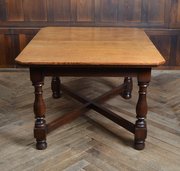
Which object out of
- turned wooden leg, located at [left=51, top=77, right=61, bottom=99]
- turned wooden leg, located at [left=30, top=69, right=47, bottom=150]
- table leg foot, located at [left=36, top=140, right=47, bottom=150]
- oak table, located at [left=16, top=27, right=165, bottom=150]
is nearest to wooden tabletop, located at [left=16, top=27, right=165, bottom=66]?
oak table, located at [left=16, top=27, right=165, bottom=150]

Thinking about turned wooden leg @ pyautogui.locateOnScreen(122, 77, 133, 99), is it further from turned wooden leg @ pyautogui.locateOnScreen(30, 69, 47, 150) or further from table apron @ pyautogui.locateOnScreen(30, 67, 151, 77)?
turned wooden leg @ pyautogui.locateOnScreen(30, 69, 47, 150)

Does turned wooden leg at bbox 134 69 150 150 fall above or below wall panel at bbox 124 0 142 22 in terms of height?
below

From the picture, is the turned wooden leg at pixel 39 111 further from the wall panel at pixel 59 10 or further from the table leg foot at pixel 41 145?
the wall panel at pixel 59 10

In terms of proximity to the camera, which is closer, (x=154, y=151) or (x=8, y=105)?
(x=154, y=151)

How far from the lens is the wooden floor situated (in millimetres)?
1605

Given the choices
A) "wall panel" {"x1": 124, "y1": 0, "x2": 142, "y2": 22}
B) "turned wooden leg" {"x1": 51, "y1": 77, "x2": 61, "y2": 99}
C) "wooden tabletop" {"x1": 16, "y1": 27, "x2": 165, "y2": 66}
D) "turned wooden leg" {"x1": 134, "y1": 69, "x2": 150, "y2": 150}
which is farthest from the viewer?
"wall panel" {"x1": 124, "y1": 0, "x2": 142, "y2": 22}

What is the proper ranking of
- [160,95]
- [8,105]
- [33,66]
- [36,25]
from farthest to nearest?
1. [36,25]
2. [160,95]
3. [8,105]
4. [33,66]

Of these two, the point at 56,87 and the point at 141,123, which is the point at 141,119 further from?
the point at 56,87

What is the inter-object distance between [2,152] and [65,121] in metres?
0.42

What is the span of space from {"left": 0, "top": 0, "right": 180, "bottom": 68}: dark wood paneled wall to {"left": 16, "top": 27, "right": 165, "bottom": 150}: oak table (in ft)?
3.12

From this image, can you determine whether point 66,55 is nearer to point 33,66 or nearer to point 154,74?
point 33,66

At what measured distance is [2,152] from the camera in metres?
1.70

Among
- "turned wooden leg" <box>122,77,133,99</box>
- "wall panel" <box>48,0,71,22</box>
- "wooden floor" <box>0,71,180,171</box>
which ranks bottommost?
"wooden floor" <box>0,71,180,171</box>

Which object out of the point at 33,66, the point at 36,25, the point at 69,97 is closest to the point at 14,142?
the point at 33,66
